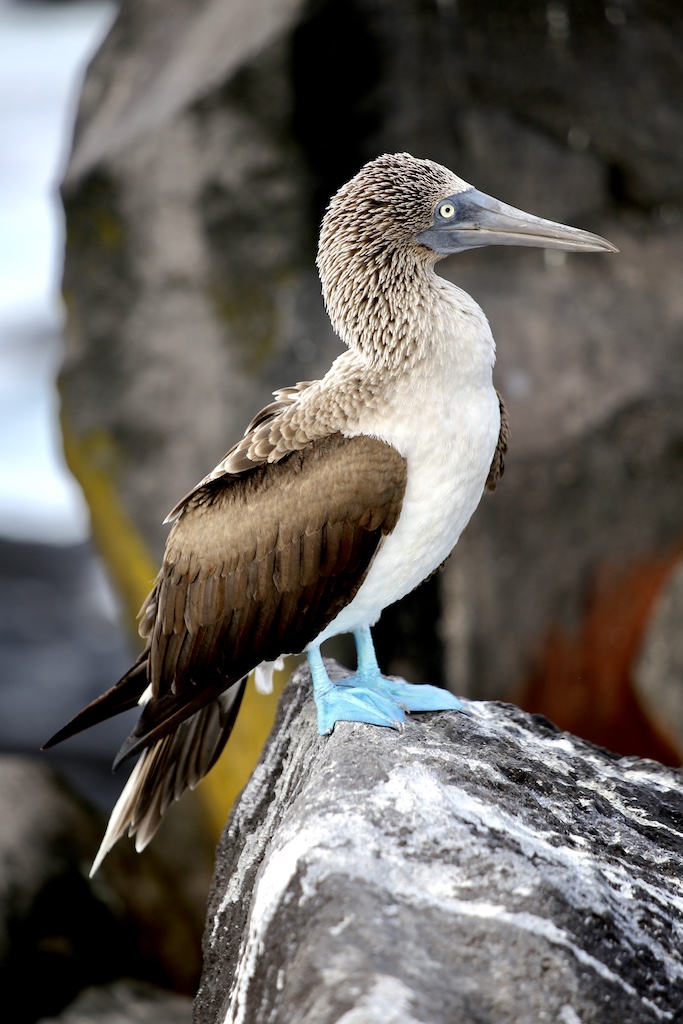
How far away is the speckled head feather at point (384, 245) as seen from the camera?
13.5ft

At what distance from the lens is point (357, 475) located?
3.92 metres

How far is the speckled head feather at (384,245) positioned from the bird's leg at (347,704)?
122 cm

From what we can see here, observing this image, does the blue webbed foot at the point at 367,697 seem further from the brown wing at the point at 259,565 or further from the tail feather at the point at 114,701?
the tail feather at the point at 114,701

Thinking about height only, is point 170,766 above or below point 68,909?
above

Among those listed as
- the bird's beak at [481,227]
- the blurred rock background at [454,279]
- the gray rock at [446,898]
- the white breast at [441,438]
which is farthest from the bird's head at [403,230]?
the blurred rock background at [454,279]

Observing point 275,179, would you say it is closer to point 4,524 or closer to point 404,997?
point 404,997

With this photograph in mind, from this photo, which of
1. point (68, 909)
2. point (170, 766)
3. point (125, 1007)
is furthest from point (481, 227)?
point (125, 1007)

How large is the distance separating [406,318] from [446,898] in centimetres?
196

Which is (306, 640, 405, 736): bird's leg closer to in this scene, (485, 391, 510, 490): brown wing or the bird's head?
(485, 391, 510, 490): brown wing

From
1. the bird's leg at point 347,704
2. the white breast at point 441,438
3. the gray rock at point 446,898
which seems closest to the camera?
the gray rock at point 446,898

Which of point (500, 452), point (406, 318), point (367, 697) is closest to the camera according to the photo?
point (406, 318)

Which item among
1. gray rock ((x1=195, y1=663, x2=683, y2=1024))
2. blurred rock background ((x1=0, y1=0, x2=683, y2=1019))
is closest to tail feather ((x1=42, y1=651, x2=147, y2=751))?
gray rock ((x1=195, y1=663, x2=683, y2=1024))

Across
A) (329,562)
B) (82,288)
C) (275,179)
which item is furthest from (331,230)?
(82,288)

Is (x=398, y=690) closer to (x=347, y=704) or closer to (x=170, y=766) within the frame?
(x=347, y=704)
